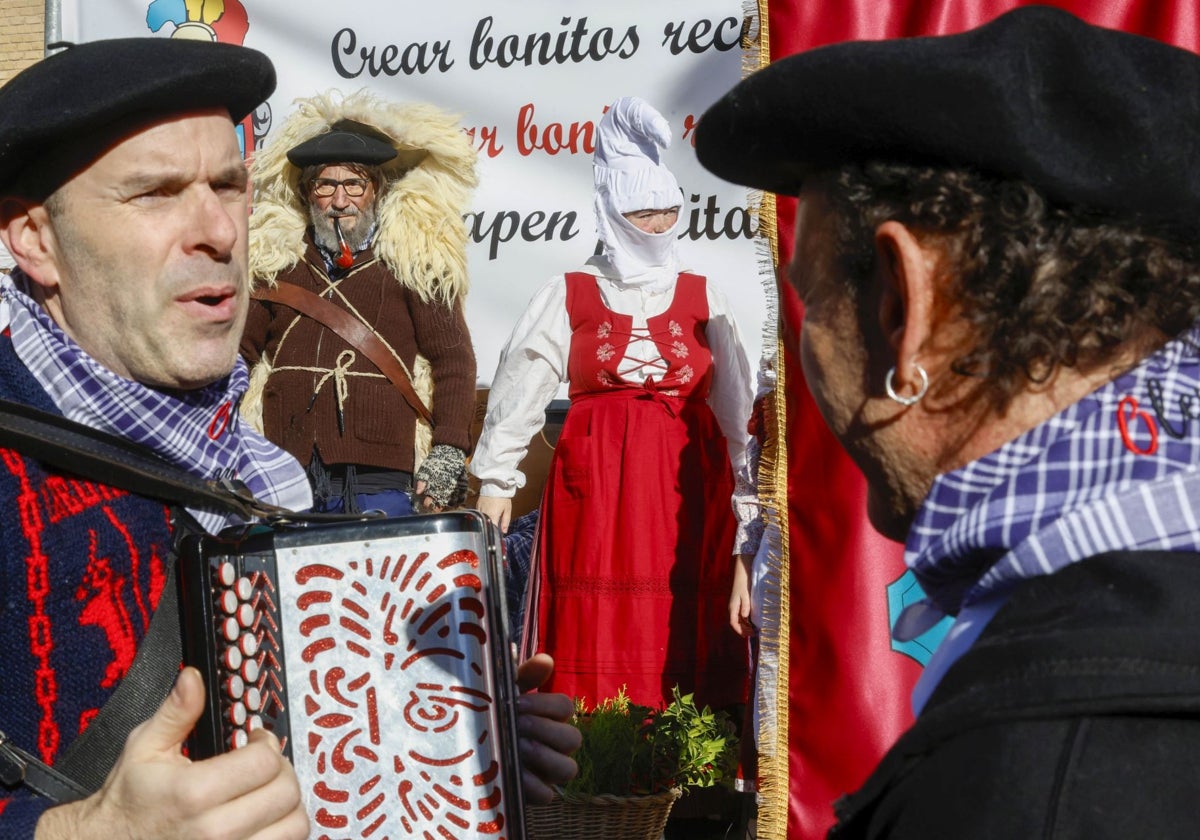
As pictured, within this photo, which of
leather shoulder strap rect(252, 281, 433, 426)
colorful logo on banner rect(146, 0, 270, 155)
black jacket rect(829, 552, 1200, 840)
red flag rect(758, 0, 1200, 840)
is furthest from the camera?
colorful logo on banner rect(146, 0, 270, 155)

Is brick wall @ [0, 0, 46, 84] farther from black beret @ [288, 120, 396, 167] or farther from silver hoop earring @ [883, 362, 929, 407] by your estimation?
silver hoop earring @ [883, 362, 929, 407]

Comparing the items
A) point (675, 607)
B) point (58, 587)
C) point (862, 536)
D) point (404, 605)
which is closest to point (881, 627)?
point (862, 536)

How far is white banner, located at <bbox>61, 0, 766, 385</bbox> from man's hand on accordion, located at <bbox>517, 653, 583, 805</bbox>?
3174 millimetres

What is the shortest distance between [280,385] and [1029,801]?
164 inches

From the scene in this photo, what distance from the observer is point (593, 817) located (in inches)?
143

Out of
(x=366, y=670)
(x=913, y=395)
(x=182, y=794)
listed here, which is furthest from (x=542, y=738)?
(x=913, y=395)

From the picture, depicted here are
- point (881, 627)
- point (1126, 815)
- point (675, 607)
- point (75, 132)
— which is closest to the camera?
point (1126, 815)

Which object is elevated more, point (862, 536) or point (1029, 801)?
point (1029, 801)

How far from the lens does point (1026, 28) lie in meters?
1.14

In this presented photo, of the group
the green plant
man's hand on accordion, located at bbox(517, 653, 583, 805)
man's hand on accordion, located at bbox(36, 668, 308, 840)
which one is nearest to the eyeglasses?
the green plant

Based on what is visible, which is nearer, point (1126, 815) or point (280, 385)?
point (1126, 815)

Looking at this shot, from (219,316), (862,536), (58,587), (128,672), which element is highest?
(219,316)

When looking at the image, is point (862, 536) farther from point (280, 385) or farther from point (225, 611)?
point (280, 385)

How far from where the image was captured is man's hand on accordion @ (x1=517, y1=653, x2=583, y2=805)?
6.07 feet
